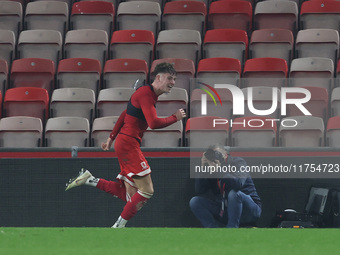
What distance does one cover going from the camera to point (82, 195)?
666 centimetres

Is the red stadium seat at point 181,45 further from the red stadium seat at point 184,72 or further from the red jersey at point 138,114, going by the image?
the red jersey at point 138,114

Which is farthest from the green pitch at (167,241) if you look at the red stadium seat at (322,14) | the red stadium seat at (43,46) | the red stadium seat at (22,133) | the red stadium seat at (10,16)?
the red stadium seat at (10,16)

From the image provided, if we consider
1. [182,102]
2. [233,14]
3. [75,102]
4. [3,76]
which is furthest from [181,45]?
[3,76]

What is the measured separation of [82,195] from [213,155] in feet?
4.09

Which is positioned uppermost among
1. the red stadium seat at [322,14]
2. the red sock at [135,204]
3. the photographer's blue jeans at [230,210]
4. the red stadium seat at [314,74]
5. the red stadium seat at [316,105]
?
the red stadium seat at [322,14]

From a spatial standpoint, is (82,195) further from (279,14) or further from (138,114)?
(279,14)

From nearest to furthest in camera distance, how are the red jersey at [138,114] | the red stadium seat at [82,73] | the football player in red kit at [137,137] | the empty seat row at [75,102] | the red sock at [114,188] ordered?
the red jersey at [138,114] → the football player in red kit at [137,137] → the red sock at [114,188] → the empty seat row at [75,102] → the red stadium seat at [82,73]

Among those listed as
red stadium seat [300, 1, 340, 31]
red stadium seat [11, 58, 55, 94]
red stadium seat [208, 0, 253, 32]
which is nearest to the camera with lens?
red stadium seat [11, 58, 55, 94]

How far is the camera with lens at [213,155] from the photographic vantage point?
6.32 metres

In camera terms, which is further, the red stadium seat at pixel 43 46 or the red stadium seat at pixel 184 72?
the red stadium seat at pixel 43 46

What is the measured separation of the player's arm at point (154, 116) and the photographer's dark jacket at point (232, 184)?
1.04m

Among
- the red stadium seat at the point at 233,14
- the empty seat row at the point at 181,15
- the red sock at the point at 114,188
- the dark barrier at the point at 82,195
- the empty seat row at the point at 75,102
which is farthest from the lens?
the red stadium seat at the point at 233,14

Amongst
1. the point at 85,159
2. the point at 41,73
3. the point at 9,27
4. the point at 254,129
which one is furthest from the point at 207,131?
the point at 9,27

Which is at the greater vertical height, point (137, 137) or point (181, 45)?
point (181, 45)
